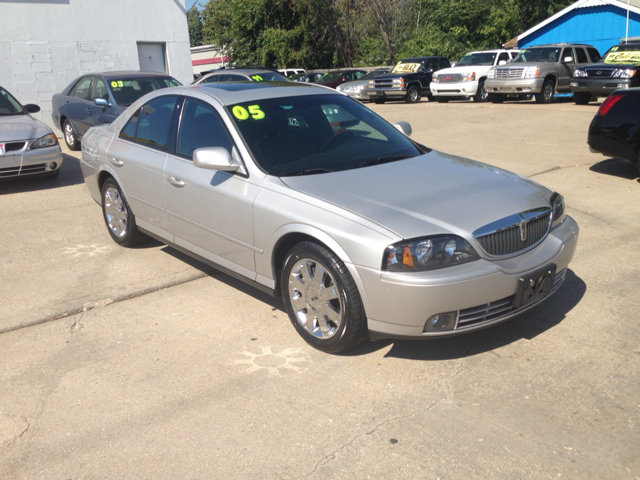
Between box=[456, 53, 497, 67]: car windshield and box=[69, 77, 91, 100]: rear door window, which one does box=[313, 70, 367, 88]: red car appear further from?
box=[69, 77, 91, 100]: rear door window

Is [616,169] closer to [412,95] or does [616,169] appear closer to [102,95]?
[102,95]

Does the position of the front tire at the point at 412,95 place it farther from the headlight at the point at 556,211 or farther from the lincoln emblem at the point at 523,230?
the lincoln emblem at the point at 523,230

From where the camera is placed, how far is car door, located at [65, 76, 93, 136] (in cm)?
1128

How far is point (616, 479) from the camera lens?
279 cm

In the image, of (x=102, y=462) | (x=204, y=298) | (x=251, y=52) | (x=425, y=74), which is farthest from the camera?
(x=251, y=52)

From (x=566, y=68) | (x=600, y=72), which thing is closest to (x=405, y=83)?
(x=566, y=68)

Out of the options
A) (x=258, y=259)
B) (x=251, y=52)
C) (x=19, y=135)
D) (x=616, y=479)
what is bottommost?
(x=616, y=479)

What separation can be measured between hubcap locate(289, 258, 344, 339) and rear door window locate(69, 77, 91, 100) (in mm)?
8864

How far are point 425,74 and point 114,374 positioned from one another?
2141 centimetres

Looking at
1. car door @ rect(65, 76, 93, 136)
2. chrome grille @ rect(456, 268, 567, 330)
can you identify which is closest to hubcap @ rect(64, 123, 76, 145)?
car door @ rect(65, 76, 93, 136)

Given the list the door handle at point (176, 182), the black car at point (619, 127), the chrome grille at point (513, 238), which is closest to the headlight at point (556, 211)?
the chrome grille at point (513, 238)

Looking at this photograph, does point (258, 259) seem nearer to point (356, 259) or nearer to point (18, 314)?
point (356, 259)

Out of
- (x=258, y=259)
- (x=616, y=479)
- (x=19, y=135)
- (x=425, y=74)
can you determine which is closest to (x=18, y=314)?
(x=258, y=259)

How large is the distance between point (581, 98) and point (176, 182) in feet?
56.4
